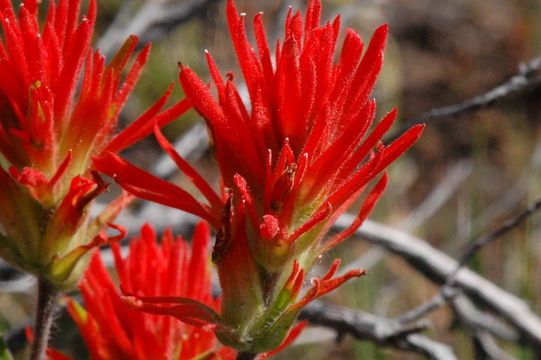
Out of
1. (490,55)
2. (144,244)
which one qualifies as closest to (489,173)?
(490,55)

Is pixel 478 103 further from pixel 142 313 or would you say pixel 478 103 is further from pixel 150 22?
pixel 150 22

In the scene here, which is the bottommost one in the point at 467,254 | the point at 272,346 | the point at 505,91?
the point at 272,346

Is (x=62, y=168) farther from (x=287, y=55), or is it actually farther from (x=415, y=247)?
(x=415, y=247)

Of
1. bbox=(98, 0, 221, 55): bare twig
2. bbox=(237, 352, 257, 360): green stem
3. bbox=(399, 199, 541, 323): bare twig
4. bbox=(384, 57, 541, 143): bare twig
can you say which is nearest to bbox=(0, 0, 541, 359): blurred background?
bbox=(98, 0, 221, 55): bare twig

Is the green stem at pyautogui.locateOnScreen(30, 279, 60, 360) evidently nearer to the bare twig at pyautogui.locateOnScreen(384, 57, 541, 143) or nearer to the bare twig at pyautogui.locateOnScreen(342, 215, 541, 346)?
the bare twig at pyautogui.locateOnScreen(384, 57, 541, 143)

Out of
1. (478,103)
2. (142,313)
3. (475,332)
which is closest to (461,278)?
(475,332)

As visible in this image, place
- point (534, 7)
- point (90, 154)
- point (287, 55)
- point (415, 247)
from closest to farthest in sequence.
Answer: point (287, 55)
point (90, 154)
point (415, 247)
point (534, 7)
